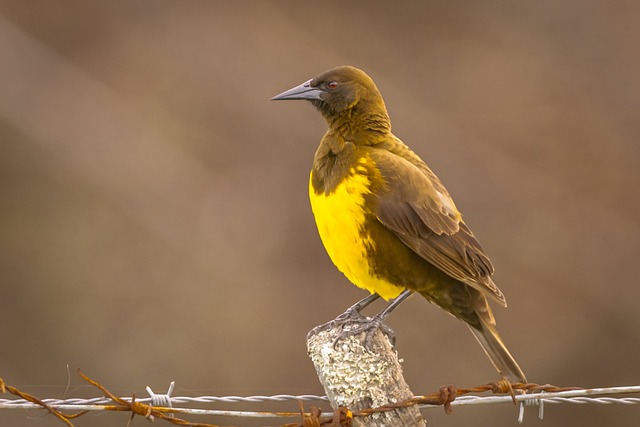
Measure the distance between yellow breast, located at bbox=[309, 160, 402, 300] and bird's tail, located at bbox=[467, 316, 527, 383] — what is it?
51 cm

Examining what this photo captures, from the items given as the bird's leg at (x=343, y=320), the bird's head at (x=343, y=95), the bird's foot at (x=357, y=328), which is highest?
the bird's head at (x=343, y=95)

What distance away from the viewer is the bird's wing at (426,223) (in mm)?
5102

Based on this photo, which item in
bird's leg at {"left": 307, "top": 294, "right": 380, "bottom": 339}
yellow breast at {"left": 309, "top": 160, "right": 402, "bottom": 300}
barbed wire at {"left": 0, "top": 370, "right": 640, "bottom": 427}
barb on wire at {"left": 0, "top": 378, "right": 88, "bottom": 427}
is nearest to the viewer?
barb on wire at {"left": 0, "top": 378, "right": 88, "bottom": 427}

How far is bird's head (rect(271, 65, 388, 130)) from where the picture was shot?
551 cm

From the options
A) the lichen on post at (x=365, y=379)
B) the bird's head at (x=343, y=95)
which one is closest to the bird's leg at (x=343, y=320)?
the lichen on post at (x=365, y=379)

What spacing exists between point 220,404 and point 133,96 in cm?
439

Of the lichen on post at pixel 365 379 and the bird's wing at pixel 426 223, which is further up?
the bird's wing at pixel 426 223

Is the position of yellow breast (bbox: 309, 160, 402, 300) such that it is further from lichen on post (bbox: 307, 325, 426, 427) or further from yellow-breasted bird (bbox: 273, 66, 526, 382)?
lichen on post (bbox: 307, 325, 426, 427)

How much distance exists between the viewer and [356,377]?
12.7 ft

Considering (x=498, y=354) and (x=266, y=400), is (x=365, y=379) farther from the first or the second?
(x=498, y=354)

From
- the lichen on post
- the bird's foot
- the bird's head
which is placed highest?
the bird's head

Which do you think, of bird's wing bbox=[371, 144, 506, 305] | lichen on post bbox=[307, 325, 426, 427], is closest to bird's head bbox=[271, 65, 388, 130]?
bird's wing bbox=[371, 144, 506, 305]

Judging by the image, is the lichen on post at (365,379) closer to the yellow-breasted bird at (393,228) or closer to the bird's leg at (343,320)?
the bird's leg at (343,320)

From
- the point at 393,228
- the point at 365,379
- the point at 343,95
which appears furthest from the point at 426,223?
the point at 365,379
